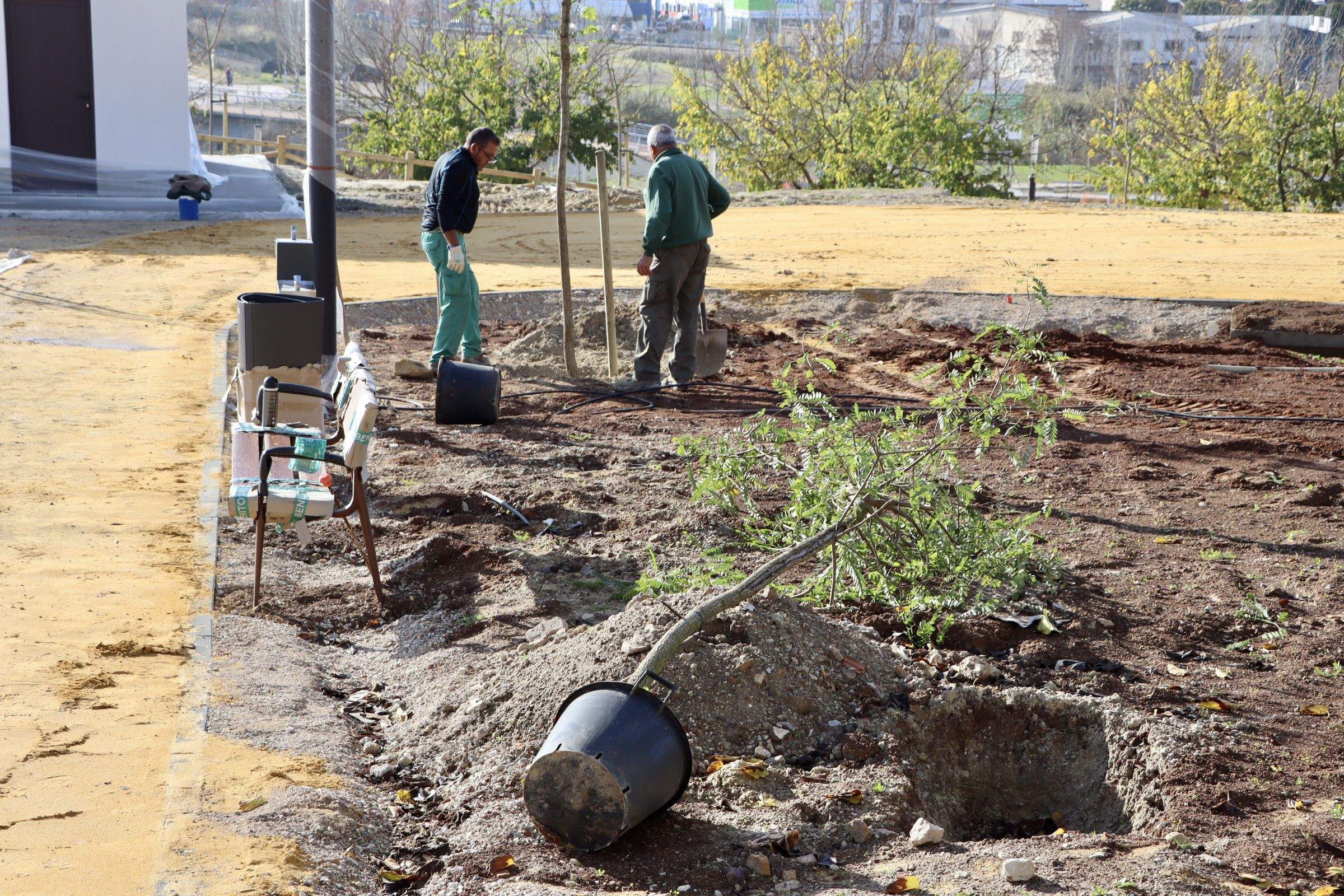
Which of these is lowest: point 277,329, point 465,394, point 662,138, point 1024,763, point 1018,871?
point 1024,763

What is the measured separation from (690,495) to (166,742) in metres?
3.50

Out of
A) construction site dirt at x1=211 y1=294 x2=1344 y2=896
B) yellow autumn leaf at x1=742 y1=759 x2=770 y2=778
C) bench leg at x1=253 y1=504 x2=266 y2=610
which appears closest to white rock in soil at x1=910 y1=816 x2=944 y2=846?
construction site dirt at x1=211 y1=294 x2=1344 y2=896

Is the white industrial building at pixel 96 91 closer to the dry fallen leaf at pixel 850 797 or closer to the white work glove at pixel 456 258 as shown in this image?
the white work glove at pixel 456 258

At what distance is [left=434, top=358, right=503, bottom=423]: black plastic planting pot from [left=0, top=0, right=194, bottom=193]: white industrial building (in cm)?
1496

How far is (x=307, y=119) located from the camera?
1000 centimetres

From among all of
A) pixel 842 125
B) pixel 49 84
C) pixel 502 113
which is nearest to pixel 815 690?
pixel 49 84

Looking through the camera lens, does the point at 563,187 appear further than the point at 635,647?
Yes

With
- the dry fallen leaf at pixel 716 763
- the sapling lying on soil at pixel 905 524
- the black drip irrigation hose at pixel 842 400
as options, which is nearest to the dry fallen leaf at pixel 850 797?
the dry fallen leaf at pixel 716 763

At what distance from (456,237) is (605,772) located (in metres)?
6.37

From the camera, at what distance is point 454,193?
30.3 ft

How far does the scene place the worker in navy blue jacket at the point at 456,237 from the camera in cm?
922

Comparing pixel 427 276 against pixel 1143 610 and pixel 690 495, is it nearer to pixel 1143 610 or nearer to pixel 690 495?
pixel 690 495

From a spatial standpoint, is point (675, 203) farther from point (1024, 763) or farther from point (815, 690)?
point (1024, 763)

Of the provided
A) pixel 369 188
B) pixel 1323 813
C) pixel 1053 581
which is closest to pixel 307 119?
pixel 1053 581
